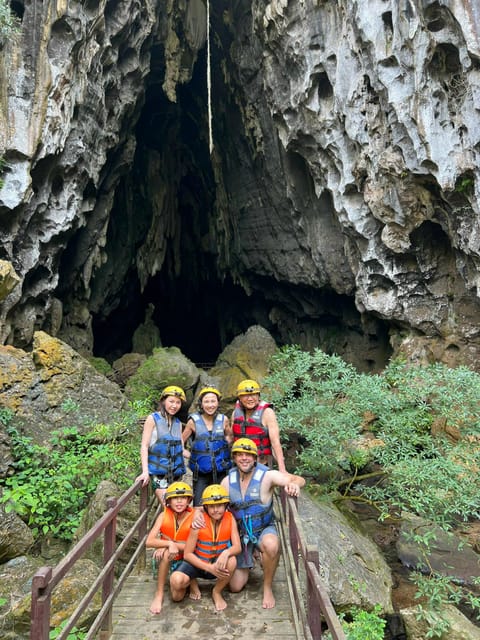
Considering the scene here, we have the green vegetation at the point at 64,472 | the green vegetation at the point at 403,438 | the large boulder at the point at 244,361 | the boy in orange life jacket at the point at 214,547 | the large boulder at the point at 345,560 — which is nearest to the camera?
the boy in orange life jacket at the point at 214,547

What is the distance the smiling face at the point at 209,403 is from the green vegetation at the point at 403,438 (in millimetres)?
2869

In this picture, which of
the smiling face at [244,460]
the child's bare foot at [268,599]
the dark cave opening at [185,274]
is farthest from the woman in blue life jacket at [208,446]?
the dark cave opening at [185,274]

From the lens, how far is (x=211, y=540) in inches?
134

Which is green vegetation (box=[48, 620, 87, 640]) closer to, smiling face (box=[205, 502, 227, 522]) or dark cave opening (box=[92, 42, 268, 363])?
smiling face (box=[205, 502, 227, 522])

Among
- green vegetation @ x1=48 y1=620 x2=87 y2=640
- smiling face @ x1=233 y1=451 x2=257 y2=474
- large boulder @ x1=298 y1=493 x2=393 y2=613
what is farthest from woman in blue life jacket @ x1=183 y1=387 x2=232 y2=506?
large boulder @ x1=298 y1=493 x2=393 y2=613

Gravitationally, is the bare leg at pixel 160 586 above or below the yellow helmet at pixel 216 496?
below

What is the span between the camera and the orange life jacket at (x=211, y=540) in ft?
11.2

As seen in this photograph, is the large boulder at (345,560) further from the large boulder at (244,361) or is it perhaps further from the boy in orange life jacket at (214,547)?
the large boulder at (244,361)

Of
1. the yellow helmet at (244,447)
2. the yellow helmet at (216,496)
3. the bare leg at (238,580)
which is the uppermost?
the yellow helmet at (244,447)

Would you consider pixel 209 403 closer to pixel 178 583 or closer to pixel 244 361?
pixel 178 583

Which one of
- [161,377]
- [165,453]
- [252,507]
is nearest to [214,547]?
[252,507]

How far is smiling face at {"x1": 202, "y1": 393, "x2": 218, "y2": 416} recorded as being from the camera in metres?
4.07

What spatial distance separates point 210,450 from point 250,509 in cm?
71

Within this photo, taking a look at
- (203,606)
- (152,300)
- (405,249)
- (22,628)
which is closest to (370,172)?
(405,249)
